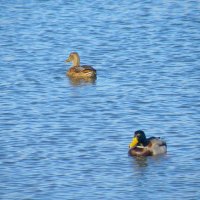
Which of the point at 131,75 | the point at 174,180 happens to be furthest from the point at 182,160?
the point at 131,75

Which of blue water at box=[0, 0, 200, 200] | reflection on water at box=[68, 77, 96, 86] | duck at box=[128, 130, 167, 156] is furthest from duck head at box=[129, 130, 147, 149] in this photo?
reflection on water at box=[68, 77, 96, 86]

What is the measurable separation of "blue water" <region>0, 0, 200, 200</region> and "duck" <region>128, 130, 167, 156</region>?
169 mm

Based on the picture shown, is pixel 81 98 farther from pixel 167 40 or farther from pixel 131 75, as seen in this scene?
pixel 167 40

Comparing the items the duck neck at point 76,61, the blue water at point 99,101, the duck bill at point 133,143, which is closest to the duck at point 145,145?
the duck bill at point 133,143

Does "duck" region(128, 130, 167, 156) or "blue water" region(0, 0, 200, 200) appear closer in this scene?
"blue water" region(0, 0, 200, 200)

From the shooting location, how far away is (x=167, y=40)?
36.1 meters

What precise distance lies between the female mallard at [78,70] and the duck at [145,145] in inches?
279

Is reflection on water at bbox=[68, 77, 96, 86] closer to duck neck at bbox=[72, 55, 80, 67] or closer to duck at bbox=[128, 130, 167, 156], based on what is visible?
duck neck at bbox=[72, 55, 80, 67]

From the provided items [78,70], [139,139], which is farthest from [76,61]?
[139,139]

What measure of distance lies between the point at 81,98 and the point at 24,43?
7.82 metres

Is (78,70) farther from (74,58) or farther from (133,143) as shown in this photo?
(133,143)

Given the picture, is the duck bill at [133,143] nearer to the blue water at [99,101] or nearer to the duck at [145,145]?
the duck at [145,145]

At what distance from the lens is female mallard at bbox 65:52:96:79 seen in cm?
3048

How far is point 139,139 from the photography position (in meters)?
23.4
